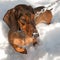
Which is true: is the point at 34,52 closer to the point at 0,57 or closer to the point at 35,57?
the point at 35,57

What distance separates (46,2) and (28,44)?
1318 millimetres

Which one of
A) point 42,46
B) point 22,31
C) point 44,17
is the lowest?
point 42,46

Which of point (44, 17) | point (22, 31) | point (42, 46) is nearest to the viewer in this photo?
point (22, 31)

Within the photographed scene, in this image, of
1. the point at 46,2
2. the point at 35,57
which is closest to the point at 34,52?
the point at 35,57

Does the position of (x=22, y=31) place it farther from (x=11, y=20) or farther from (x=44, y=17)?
(x=44, y=17)

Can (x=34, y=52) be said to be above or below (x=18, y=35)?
below

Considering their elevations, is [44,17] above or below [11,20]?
below

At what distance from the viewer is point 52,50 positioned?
292 cm

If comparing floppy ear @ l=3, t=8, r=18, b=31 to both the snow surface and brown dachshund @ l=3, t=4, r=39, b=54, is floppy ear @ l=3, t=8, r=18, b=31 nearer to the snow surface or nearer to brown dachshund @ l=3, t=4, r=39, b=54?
brown dachshund @ l=3, t=4, r=39, b=54

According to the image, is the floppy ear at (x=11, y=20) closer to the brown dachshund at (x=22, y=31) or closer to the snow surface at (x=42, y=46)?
the brown dachshund at (x=22, y=31)

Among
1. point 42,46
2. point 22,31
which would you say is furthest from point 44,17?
point 22,31

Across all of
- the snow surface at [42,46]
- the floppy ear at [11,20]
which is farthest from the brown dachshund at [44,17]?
the floppy ear at [11,20]

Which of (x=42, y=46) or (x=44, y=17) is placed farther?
(x=44, y=17)

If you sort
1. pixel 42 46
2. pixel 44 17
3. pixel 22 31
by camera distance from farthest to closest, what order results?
pixel 44 17 < pixel 42 46 < pixel 22 31
